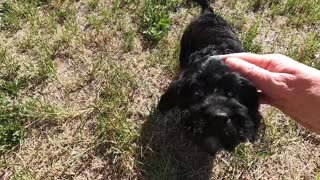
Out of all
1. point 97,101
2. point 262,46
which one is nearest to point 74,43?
point 97,101

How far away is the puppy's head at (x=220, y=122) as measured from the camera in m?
2.65

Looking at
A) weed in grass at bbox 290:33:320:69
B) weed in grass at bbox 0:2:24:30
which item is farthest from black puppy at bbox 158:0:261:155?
weed in grass at bbox 0:2:24:30

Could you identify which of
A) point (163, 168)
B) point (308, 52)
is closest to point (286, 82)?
point (163, 168)

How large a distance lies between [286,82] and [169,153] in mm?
1371

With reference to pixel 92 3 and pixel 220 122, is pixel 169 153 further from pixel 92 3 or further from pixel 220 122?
pixel 92 3

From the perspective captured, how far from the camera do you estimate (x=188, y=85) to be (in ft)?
9.57

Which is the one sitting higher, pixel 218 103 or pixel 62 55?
pixel 218 103

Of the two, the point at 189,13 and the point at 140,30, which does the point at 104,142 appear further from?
the point at 189,13

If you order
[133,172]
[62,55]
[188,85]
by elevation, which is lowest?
[133,172]

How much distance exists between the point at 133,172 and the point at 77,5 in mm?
2328

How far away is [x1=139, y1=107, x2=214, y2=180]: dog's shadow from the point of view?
3.47m

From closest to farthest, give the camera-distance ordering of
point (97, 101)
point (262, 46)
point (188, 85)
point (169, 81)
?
point (188, 85), point (97, 101), point (169, 81), point (262, 46)

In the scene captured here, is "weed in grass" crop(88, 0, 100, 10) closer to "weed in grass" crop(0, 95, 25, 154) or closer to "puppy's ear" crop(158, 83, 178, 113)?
"weed in grass" crop(0, 95, 25, 154)

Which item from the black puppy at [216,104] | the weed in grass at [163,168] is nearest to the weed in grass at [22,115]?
the weed in grass at [163,168]
